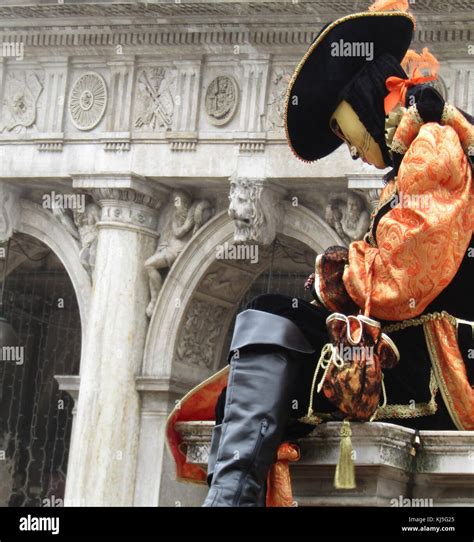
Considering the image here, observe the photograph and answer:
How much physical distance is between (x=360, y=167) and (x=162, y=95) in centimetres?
198

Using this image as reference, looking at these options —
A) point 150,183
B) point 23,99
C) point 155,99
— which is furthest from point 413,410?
point 23,99

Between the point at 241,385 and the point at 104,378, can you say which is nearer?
the point at 241,385

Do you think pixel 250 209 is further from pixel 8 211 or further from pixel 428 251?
pixel 428 251

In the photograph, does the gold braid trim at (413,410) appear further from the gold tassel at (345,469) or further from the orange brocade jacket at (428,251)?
the gold tassel at (345,469)

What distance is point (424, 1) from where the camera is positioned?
1481 centimetres

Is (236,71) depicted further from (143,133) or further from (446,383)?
(446,383)

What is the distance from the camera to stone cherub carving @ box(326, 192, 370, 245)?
50.8 ft

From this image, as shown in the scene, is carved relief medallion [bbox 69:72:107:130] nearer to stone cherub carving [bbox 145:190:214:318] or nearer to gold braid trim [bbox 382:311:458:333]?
stone cherub carving [bbox 145:190:214:318]

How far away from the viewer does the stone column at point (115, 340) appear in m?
16.2

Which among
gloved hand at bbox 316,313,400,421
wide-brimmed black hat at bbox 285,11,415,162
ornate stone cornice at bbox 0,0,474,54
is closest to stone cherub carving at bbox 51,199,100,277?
ornate stone cornice at bbox 0,0,474,54

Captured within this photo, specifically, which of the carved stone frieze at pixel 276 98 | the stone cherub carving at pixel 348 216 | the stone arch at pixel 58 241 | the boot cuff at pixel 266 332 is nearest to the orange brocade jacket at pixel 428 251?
the boot cuff at pixel 266 332

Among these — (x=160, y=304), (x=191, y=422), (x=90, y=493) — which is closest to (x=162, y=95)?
(x=160, y=304)

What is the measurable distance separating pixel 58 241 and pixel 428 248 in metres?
10.8

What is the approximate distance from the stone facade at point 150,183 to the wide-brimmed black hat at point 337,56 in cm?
844
